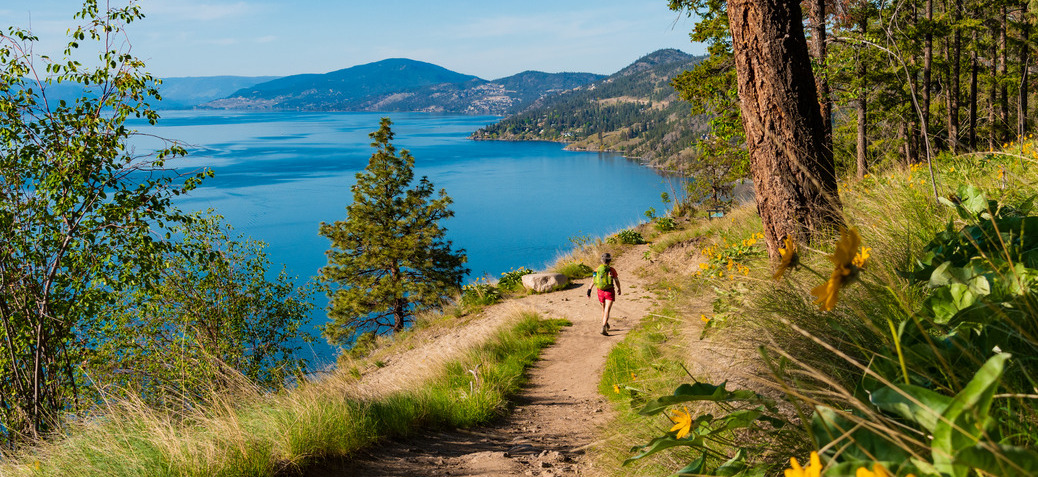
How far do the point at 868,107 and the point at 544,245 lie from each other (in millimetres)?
31227

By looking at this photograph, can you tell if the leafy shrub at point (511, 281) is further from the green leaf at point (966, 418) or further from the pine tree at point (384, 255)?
the green leaf at point (966, 418)

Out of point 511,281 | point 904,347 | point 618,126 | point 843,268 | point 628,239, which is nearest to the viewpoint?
point 843,268

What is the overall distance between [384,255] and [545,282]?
1341 centimetres

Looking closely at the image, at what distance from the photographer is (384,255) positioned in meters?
24.3

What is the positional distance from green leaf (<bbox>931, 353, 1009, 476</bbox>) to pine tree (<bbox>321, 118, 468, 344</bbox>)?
76.5 feet

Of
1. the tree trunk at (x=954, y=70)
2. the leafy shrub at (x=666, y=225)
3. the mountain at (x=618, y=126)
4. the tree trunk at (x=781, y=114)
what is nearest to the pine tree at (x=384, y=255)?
the leafy shrub at (x=666, y=225)

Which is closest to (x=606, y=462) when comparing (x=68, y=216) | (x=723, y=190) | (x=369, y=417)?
(x=369, y=417)

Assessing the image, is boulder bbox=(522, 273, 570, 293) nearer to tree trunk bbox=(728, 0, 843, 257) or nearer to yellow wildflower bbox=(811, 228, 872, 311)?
tree trunk bbox=(728, 0, 843, 257)

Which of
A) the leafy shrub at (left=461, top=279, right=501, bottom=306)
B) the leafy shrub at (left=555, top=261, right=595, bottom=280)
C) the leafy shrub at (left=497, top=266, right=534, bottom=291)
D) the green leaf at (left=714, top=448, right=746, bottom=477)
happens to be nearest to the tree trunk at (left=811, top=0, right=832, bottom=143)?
the leafy shrub at (left=555, top=261, right=595, bottom=280)

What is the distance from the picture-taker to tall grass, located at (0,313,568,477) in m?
3.02

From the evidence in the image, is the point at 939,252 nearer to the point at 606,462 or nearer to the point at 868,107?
the point at 606,462

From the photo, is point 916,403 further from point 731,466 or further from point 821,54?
point 821,54

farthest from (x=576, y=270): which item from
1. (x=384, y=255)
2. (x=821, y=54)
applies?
(x=384, y=255)

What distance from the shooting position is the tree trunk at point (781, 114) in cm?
394
